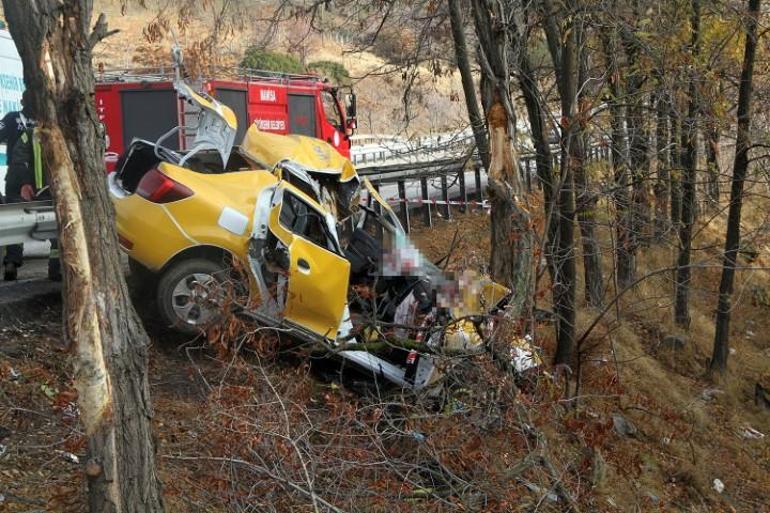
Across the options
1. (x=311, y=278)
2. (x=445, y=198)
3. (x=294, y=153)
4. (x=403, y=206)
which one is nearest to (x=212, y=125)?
(x=294, y=153)

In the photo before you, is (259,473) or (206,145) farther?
(206,145)

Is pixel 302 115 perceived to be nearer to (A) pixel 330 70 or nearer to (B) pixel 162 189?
(B) pixel 162 189

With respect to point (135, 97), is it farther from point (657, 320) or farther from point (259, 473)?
point (259, 473)

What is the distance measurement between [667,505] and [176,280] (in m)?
5.31

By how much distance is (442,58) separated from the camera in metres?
11.6

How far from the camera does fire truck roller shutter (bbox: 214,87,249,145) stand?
15078 millimetres

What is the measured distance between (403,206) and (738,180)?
17.5 ft

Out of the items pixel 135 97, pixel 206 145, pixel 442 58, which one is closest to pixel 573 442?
pixel 206 145

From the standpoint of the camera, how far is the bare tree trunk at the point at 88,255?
3.54 metres

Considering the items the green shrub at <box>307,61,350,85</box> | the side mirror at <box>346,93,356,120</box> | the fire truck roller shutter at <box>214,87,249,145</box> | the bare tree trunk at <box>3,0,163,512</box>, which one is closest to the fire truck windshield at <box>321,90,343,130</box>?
the side mirror at <box>346,93,356,120</box>

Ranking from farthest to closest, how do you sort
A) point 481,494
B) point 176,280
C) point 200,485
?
1. point 176,280
2. point 481,494
3. point 200,485

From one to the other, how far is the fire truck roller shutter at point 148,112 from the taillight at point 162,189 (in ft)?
23.0

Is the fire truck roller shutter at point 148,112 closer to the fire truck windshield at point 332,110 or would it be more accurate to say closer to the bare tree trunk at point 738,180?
the fire truck windshield at point 332,110

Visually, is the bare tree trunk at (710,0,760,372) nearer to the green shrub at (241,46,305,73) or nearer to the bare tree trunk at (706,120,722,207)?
the bare tree trunk at (706,120,722,207)
